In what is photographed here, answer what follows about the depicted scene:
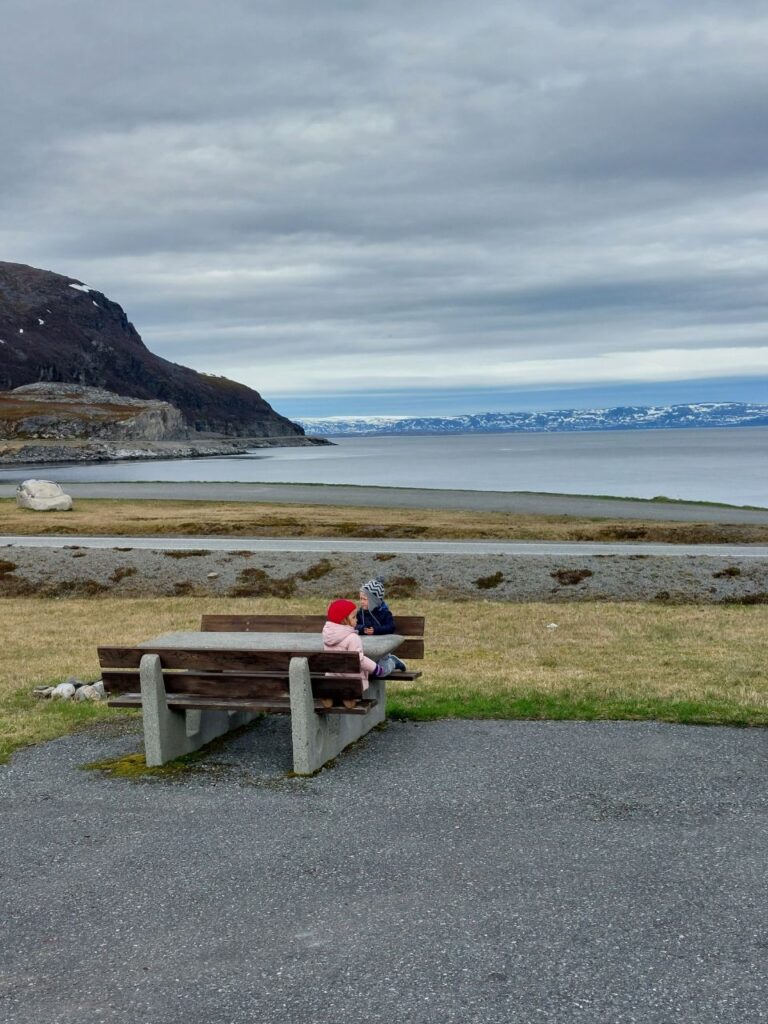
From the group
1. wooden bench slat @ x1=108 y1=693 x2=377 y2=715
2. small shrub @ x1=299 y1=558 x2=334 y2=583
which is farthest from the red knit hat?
small shrub @ x1=299 y1=558 x2=334 y2=583

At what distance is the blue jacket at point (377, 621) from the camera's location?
10594 millimetres

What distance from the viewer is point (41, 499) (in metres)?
40.2

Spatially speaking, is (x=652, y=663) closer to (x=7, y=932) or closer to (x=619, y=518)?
(x=7, y=932)

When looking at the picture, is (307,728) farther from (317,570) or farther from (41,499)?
(41,499)

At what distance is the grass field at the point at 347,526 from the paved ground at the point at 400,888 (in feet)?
67.0

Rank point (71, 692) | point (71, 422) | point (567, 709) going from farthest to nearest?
1. point (71, 422)
2. point (71, 692)
3. point (567, 709)

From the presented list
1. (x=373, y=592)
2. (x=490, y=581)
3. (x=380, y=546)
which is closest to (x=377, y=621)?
(x=373, y=592)

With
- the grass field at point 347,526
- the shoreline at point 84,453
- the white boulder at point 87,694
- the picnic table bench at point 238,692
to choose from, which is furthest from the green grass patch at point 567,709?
the shoreline at point 84,453

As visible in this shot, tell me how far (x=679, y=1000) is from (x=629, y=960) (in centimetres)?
40

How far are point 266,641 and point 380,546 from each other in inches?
588

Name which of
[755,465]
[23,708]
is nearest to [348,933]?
[23,708]

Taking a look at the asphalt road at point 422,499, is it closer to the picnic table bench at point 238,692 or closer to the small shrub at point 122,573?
the small shrub at point 122,573

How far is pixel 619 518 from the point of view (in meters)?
41.6

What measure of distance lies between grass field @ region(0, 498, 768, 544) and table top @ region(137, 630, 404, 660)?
A: 17.7 m
